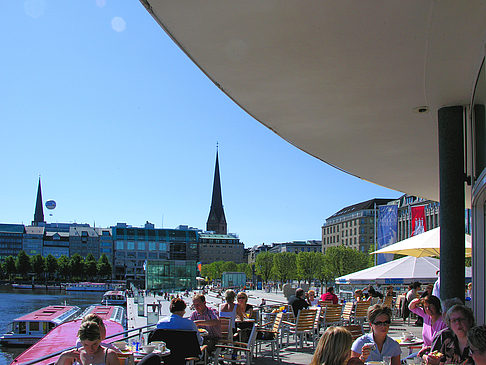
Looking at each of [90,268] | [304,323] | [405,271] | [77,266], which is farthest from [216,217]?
[304,323]

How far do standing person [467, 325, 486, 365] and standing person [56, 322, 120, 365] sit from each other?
2.97 m

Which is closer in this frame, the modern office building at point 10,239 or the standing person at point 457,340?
the standing person at point 457,340

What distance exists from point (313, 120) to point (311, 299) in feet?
25.8

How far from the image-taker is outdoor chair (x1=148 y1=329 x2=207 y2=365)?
6.10 metres

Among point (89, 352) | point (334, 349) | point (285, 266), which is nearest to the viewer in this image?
point (334, 349)

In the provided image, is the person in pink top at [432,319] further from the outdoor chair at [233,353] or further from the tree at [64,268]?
the tree at [64,268]

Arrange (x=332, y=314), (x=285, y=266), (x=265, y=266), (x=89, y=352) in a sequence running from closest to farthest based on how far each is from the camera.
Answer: (x=89, y=352) < (x=332, y=314) < (x=285, y=266) < (x=265, y=266)

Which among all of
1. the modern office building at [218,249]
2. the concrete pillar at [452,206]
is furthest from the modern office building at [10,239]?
the concrete pillar at [452,206]

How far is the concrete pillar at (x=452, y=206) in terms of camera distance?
21.6ft

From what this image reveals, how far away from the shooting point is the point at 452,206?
6.66 m

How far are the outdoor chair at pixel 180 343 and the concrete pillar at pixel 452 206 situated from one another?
3.20 metres

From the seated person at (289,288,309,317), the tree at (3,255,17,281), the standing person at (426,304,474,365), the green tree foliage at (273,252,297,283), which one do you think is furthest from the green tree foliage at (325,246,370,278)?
the tree at (3,255,17,281)

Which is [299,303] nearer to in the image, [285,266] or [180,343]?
[180,343]

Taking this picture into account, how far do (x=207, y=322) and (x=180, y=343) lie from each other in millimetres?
1434
